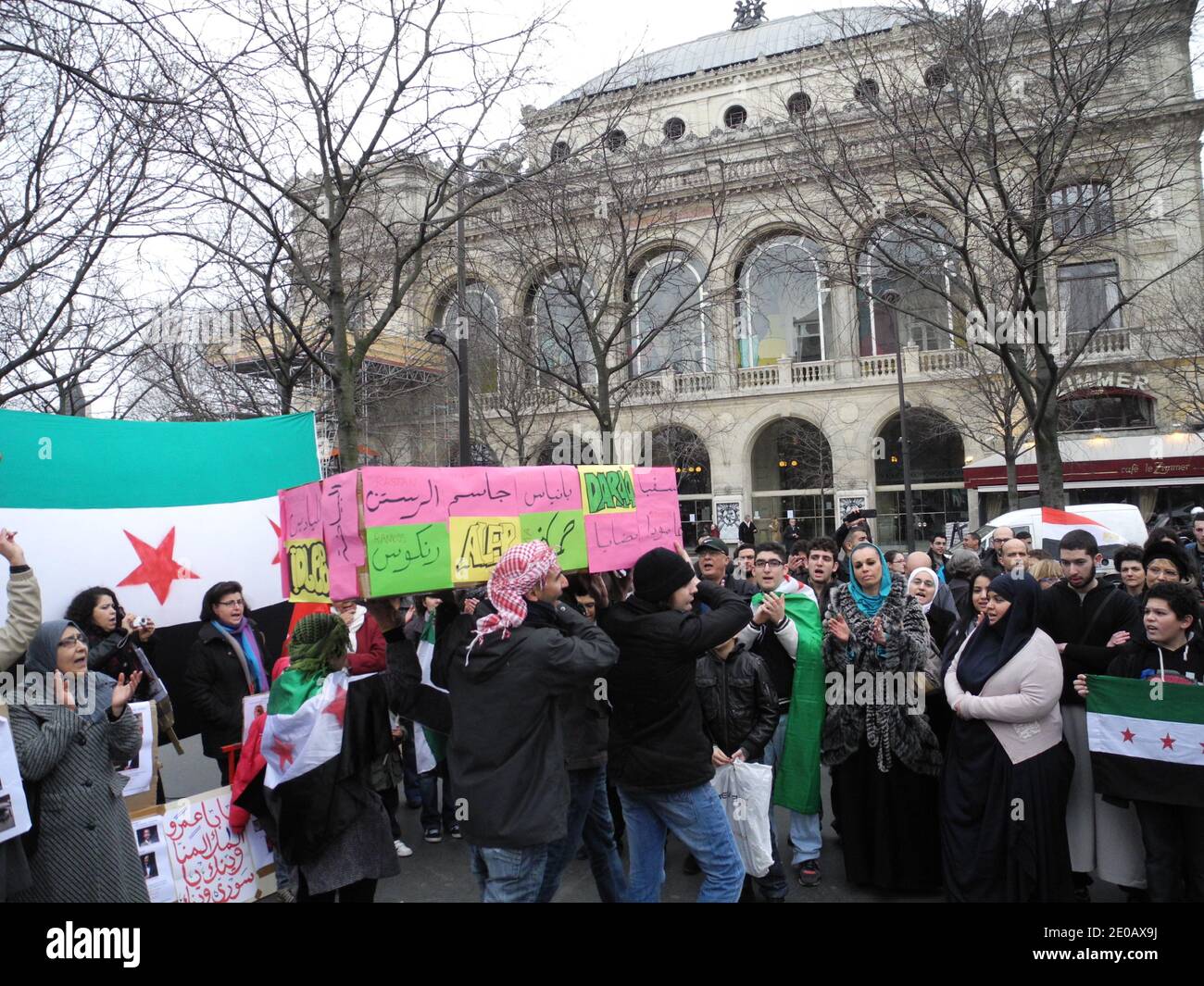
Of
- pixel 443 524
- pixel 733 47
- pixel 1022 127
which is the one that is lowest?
pixel 443 524

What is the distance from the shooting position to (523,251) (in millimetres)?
15555

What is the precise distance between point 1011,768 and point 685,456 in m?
29.9

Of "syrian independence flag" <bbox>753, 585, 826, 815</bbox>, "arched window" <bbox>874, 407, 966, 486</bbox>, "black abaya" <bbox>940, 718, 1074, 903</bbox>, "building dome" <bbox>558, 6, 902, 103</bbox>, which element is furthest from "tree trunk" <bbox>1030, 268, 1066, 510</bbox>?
"building dome" <bbox>558, 6, 902, 103</bbox>

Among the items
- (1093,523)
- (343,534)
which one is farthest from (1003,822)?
(1093,523)

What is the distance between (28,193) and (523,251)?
24.7ft

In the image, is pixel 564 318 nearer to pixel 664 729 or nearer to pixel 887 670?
pixel 887 670

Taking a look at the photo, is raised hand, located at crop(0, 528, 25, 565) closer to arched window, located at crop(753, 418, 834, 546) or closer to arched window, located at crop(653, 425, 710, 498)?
arched window, located at crop(653, 425, 710, 498)

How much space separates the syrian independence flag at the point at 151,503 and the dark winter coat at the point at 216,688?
0.58m

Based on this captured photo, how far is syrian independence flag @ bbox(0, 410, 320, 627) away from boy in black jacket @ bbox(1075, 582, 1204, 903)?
5.79 metres

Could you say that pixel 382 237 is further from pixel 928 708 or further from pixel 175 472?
pixel 928 708

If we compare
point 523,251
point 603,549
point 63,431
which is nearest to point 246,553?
point 63,431

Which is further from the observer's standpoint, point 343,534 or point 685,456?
point 685,456

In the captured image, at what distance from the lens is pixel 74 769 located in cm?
383

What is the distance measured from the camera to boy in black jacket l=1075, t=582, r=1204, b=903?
4.45 m
